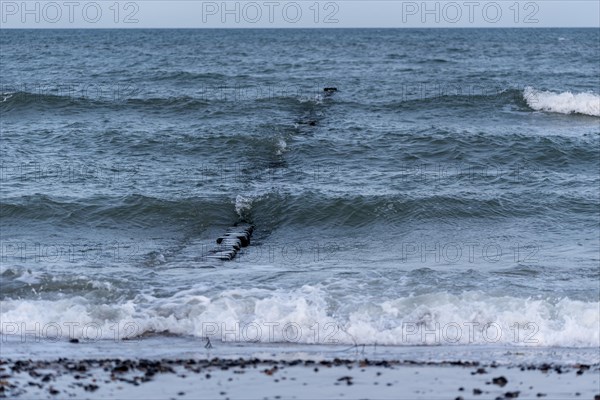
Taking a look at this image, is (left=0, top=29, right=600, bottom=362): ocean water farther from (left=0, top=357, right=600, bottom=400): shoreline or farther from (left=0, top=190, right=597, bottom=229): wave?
(left=0, top=357, right=600, bottom=400): shoreline

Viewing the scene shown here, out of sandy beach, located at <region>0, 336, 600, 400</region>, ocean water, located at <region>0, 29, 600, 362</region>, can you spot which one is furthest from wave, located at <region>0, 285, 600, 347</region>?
sandy beach, located at <region>0, 336, 600, 400</region>

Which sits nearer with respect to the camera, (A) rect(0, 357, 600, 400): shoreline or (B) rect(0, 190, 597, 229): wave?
(A) rect(0, 357, 600, 400): shoreline

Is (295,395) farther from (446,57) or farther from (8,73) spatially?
(446,57)

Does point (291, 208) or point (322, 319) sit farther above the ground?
point (291, 208)

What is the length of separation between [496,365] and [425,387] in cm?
116

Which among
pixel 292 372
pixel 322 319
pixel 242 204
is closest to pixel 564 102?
pixel 242 204

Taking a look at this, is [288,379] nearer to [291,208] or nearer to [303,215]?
[303,215]

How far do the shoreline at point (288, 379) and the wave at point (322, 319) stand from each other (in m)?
1.38

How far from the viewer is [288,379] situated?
8.08 meters

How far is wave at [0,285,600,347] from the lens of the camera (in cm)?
1019

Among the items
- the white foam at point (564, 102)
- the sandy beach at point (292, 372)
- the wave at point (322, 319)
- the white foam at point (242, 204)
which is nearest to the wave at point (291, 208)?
the white foam at point (242, 204)

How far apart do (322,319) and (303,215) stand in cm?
613

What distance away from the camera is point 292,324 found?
10.5 metres

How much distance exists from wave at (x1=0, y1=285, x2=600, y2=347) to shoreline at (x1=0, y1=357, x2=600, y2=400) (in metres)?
1.38
